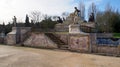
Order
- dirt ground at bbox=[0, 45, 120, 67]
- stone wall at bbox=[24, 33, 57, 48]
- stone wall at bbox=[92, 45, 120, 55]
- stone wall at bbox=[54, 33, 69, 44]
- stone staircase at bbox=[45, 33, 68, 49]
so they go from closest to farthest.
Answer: dirt ground at bbox=[0, 45, 120, 67]
stone wall at bbox=[92, 45, 120, 55]
stone staircase at bbox=[45, 33, 68, 49]
stone wall at bbox=[24, 33, 57, 48]
stone wall at bbox=[54, 33, 69, 44]

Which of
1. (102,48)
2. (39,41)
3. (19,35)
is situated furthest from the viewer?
(19,35)

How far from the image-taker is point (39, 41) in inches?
936

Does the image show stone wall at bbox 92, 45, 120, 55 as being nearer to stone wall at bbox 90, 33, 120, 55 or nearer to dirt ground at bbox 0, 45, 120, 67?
stone wall at bbox 90, 33, 120, 55

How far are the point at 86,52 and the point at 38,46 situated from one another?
7.26m

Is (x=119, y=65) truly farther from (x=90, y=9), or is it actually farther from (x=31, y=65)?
(x=90, y=9)

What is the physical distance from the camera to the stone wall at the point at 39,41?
74.7 feet

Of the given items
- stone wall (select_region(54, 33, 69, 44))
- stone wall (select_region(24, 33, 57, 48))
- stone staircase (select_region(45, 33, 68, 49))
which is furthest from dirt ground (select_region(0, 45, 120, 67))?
stone wall (select_region(54, 33, 69, 44))

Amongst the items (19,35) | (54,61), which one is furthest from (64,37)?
(54,61)

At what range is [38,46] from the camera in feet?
78.2

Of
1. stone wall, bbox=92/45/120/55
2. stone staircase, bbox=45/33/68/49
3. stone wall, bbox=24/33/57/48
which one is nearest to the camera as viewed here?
stone wall, bbox=92/45/120/55

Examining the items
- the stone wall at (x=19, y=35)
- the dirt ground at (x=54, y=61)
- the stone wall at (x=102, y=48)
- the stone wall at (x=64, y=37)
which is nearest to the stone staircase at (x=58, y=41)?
the stone wall at (x=64, y=37)

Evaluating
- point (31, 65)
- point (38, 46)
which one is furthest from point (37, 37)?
point (31, 65)

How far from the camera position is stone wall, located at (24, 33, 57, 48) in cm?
2277

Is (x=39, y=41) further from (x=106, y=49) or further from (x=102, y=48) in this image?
(x=106, y=49)
